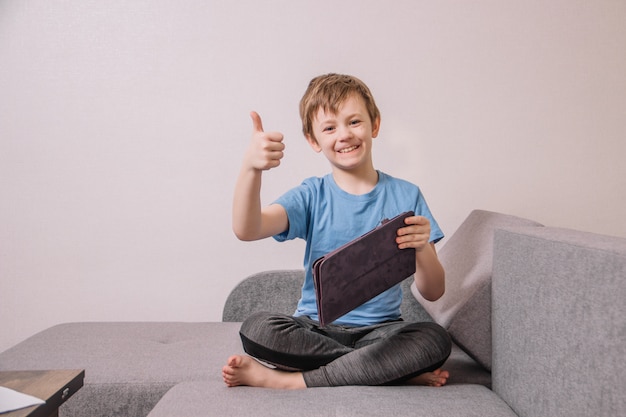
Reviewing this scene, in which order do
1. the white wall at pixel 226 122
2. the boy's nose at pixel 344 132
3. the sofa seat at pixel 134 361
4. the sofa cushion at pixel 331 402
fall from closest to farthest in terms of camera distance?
the sofa cushion at pixel 331 402 → the sofa seat at pixel 134 361 → the boy's nose at pixel 344 132 → the white wall at pixel 226 122

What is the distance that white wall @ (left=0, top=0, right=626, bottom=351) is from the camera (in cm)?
213

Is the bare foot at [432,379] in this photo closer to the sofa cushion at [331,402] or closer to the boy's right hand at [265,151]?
the sofa cushion at [331,402]

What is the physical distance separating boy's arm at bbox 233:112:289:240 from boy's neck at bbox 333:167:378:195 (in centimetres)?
21

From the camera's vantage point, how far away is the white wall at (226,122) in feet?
7.00

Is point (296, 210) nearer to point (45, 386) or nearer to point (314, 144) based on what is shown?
point (314, 144)

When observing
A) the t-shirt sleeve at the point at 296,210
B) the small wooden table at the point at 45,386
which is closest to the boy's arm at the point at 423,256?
the t-shirt sleeve at the point at 296,210

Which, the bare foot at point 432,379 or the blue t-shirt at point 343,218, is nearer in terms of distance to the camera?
the bare foot at point 432,379

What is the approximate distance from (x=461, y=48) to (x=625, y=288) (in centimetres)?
151

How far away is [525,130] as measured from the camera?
2.13 m

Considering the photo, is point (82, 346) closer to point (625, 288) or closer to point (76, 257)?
point (76, 257)

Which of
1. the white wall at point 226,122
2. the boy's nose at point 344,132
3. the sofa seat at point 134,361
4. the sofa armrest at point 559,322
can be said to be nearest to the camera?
the sofa armrest at point 559,322

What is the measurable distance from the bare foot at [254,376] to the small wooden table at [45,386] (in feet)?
0.90

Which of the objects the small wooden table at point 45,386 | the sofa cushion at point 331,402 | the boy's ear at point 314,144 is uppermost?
the boy's ear at point 314,144

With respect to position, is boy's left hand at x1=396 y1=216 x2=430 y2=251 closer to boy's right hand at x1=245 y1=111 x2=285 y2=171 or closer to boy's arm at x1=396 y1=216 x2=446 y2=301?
boy's arm at x1=396 y1=216 x2=446 y2=301
